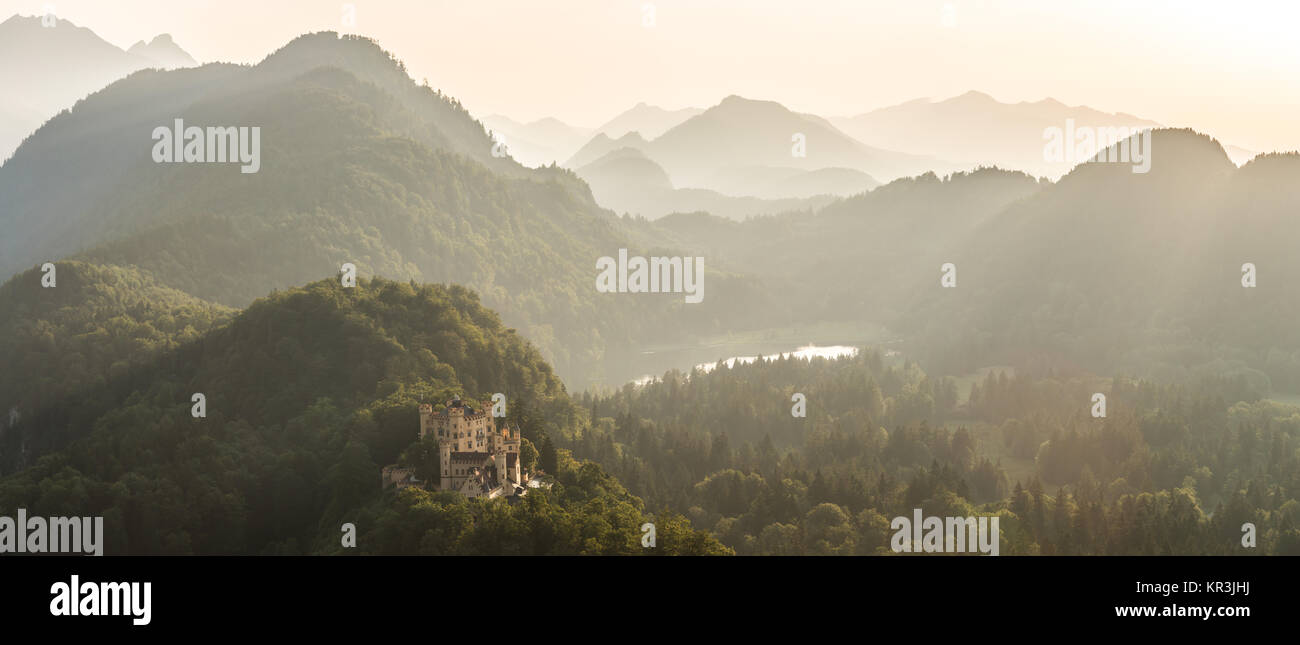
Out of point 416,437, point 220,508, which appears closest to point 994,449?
point 416,437

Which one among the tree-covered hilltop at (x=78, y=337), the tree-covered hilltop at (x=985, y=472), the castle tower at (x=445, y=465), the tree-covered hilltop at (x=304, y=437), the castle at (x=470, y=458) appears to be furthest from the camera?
the tree-covered hilltop at (x=78, y=337)

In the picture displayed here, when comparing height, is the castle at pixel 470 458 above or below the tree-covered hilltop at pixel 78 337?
below

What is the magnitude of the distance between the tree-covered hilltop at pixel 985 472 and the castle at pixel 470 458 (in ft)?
99.7

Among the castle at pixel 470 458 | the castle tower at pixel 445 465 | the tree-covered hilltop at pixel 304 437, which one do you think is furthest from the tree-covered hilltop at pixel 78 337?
the castle tower at pixel 445 465

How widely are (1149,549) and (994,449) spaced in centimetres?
7623

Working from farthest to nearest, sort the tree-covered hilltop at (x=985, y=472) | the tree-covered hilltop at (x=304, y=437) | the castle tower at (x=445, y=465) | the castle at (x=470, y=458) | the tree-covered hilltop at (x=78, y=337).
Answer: the tree-covered hilltop at (x=78, y=337), the tree-covered hilltop at (x=985, y=472), the castle tower at (x=445, y=465), the castle at (x=470, y=458), the tree-covered hilltop at (x=304, y=437)

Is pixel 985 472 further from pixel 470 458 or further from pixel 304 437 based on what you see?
pixel 304 437

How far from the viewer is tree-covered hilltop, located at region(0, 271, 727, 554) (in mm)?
79062

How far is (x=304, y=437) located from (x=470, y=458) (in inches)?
1321

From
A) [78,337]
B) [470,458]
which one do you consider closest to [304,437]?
[470,458]

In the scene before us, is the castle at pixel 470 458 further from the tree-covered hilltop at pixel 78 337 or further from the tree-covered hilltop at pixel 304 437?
the tree-covered hilltop at pixel 78 337

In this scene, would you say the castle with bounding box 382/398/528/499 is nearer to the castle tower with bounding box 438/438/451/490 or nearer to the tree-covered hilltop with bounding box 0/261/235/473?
the castle tower with bounding box 438/438/451/490

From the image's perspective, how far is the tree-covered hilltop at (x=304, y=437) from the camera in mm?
79062
